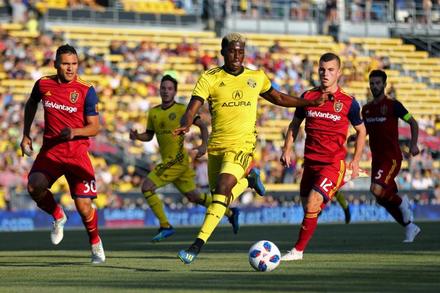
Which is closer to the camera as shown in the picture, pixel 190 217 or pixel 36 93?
pixel 36 93

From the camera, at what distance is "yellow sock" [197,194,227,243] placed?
535 inches

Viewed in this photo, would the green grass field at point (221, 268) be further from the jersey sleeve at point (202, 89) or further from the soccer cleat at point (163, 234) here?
the jersey sleeve at point (202, 89)

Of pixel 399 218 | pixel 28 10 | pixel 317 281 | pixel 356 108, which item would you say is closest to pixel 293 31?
pixel 28 10

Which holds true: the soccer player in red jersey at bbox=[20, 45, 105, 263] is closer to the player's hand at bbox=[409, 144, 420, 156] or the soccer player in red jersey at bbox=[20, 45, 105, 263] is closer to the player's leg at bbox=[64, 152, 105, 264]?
the player's leg at bbox=[64, 152, 105, 264]

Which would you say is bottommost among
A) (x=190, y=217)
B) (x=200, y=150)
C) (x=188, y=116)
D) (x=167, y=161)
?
(x=190, y=217)

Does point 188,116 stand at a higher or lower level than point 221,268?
higher

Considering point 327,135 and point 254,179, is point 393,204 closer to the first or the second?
point 327,135

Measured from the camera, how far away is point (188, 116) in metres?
13.4

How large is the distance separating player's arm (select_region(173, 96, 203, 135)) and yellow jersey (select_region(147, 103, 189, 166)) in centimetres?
623

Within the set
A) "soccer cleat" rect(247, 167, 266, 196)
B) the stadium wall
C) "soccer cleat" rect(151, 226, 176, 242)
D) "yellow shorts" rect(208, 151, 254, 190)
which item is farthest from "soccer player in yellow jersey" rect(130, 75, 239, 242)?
the stadium wall

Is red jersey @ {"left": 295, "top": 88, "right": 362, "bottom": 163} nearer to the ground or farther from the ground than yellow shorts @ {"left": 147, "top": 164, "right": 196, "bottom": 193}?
farther from the ground

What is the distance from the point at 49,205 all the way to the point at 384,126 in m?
6.32

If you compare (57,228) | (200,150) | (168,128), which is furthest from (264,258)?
(168,128)

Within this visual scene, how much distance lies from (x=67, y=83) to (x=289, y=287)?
4.84m
